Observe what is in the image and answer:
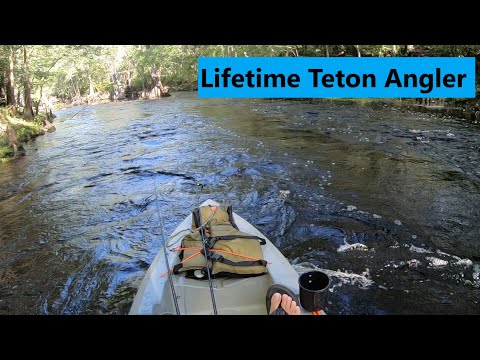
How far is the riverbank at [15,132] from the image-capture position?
380 inches

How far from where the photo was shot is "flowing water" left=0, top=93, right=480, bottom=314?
379 centimetres

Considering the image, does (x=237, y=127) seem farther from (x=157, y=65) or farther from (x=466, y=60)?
(x=157, y=65)

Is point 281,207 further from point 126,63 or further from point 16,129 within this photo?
point 126,63

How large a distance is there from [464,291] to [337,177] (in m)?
3.39

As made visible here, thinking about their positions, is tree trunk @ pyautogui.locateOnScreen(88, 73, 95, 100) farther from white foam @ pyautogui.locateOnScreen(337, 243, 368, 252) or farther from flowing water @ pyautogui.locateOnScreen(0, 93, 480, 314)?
white foam @ pyautogui.locateOnScreen(337, 243, 368, 252)

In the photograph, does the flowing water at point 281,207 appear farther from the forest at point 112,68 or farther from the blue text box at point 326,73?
the forest at point 112,68

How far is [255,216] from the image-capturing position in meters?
5.41

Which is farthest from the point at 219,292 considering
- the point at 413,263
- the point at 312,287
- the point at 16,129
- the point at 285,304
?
the point at 16,129

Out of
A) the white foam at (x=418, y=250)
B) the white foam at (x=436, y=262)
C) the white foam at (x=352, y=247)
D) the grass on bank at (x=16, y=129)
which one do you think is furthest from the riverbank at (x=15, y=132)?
the white foam at (x=436, y=262)

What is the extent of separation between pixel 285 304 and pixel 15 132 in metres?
11.8

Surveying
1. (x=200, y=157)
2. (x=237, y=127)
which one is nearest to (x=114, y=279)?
(x=200, y=157)

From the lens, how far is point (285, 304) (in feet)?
8.22
